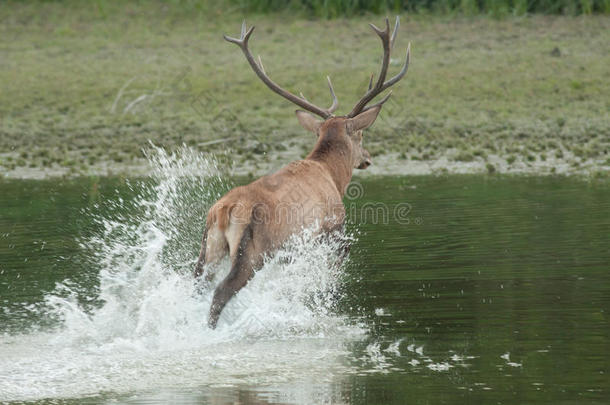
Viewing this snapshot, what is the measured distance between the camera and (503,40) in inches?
888

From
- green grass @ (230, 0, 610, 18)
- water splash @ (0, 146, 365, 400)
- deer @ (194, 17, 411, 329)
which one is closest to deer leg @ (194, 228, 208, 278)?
deer @ (194, 17, 411, 329)

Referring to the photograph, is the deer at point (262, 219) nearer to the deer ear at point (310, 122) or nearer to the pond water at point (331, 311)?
the pond water at point (331, 311)

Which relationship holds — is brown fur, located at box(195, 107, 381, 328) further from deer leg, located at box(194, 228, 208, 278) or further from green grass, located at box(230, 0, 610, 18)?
green grass, located at box(230, 0, 610, 18)

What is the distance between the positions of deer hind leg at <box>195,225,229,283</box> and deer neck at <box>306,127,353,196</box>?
177 centimetres

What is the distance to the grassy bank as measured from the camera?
56.6 ft

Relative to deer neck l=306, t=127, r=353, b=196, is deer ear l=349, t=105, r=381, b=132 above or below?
above

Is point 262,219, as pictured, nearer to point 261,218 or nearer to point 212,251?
point 261,218

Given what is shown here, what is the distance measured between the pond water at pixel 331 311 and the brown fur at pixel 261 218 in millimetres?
190

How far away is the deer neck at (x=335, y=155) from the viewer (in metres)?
9.69

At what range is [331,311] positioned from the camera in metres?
8.62

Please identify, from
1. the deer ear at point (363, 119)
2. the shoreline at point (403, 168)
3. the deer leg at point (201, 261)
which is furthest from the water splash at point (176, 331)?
the shoreline at point (403, 168)

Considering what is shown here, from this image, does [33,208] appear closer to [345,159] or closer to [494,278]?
[345,159]

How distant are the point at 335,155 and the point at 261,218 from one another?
1.98 metres

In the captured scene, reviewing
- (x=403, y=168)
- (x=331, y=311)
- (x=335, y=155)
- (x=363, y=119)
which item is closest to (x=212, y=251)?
→ (x=331, y=311)
